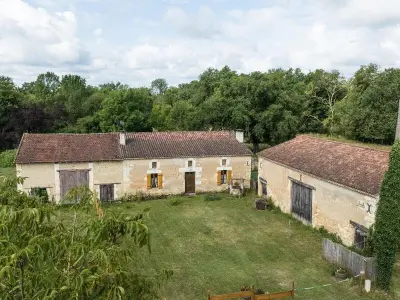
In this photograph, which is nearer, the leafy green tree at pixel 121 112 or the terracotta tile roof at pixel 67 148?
the terracotta tile roof at pixel 67 148

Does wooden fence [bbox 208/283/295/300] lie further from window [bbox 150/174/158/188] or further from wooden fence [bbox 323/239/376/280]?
window [bbox 150/174/158/188]

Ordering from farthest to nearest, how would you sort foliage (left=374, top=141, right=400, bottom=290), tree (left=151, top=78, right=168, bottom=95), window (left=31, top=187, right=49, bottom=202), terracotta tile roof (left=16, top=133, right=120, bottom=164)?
tree (left=151, top=78, right=168, bottom=95)
terracotta tile roof (left=16, top=133, right=120, bottom=164)
foliage (left=374, top=141, right=400, bottom=290)
window (left=31, top=187, right=49, bottom=202)

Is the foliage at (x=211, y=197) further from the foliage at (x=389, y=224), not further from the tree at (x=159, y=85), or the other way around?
the tree at (x=159, y=85)

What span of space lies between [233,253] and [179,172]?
11.3m

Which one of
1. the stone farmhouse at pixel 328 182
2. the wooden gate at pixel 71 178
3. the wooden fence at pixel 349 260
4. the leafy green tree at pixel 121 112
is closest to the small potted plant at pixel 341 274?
the wooden fence at pixel 349 260

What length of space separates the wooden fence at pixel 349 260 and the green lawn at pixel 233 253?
1.39 feet

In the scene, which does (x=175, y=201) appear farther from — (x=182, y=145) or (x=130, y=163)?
(x=182, y=145)

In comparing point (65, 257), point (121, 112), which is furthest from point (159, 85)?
point (65, 257)

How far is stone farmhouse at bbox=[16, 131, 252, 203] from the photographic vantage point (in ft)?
83.1

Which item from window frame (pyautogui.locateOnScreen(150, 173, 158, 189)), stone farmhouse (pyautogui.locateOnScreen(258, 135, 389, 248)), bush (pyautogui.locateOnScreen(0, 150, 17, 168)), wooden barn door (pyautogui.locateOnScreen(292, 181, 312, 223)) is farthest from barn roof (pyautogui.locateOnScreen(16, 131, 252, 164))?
bush (pyautogui.locateOnScreen(0, 150, 17, 168))

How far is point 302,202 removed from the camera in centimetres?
2156

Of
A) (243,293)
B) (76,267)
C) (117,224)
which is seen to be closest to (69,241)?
(76,267)

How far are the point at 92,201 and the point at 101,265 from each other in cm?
143

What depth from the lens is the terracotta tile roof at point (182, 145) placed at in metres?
27.4
